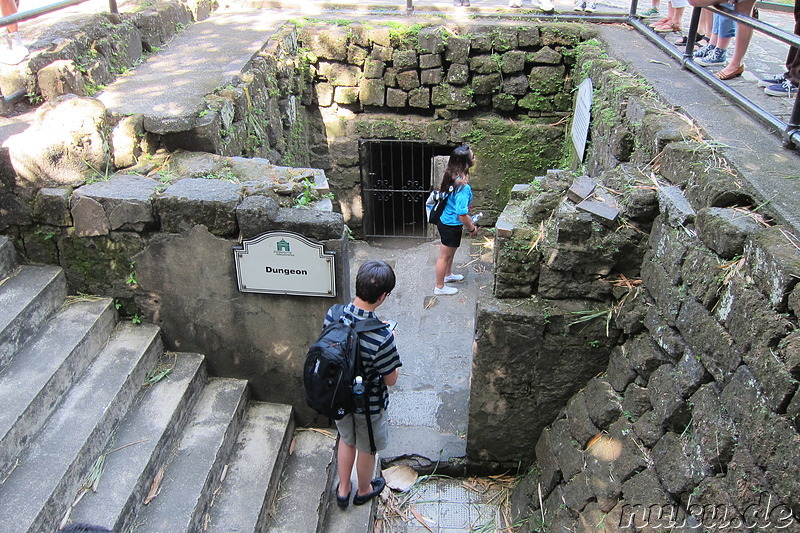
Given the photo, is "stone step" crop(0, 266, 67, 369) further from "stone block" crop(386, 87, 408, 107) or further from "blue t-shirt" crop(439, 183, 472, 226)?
"stone block" crop(386, 87, 408, 107)

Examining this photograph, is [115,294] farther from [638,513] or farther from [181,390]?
[638,513]

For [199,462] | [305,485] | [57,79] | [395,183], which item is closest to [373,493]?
[305,485]

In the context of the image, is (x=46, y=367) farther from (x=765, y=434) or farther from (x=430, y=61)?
(x=430, y=61)

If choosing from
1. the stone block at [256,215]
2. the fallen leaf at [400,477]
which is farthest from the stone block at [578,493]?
the stone block at [256,215]

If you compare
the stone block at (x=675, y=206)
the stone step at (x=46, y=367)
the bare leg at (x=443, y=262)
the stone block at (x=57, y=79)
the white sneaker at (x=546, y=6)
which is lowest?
the bare leg at (x=443, y=262)

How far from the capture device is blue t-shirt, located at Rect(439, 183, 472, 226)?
5617 mm

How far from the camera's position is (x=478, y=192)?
26.4ft

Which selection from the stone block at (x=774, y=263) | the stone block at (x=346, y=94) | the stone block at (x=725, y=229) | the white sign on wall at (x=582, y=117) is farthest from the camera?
the stone block at (x=346, y=94)

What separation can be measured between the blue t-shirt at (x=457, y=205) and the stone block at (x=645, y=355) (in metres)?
2.68

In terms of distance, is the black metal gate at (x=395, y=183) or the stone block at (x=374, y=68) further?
the black metal gate at (x=395, y=183)

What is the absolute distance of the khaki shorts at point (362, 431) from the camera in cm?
313

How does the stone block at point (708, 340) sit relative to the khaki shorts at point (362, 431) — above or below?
above

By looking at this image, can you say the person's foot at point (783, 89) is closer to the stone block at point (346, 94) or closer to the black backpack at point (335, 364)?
the black backpack at point (335, 364)

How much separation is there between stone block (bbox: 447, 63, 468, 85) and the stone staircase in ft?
16.5
